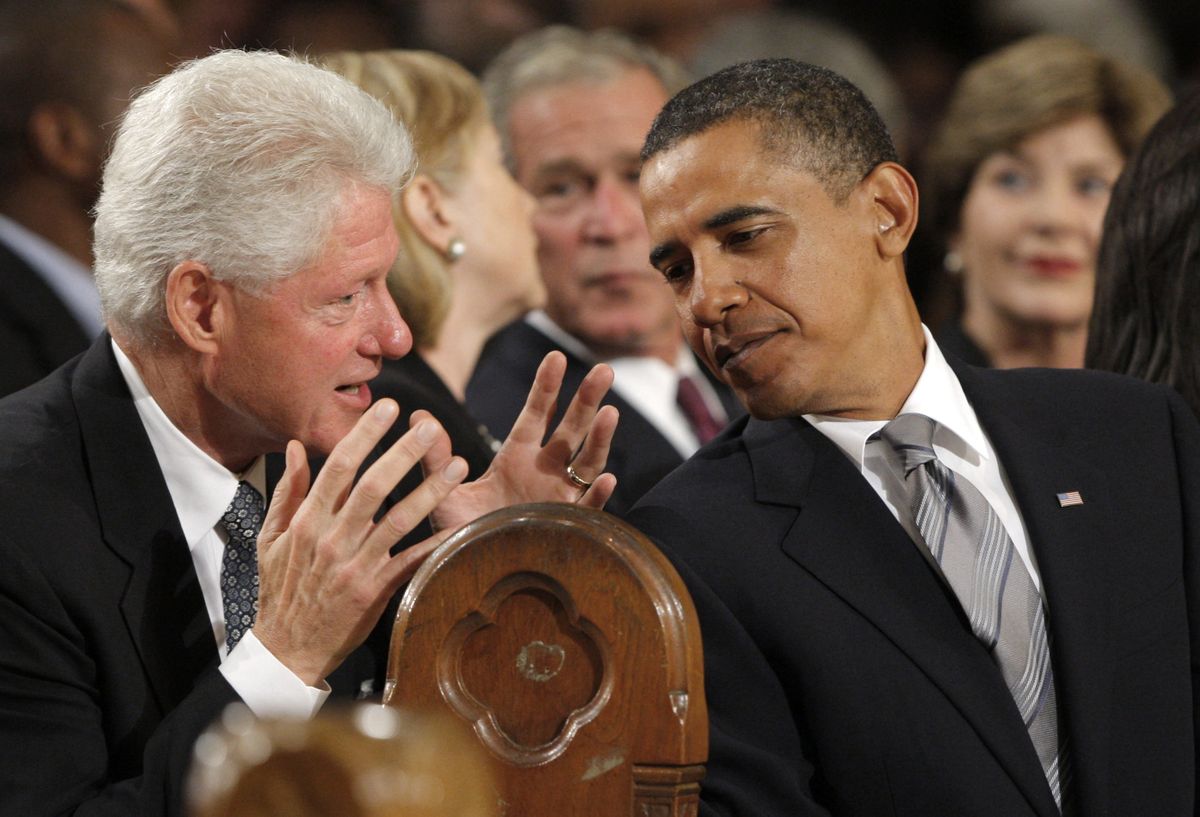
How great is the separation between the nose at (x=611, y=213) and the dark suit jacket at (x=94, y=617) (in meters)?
1.65

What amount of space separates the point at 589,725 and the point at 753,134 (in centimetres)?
82

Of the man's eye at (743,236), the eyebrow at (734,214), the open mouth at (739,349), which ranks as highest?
the eyebrow at (734,214)

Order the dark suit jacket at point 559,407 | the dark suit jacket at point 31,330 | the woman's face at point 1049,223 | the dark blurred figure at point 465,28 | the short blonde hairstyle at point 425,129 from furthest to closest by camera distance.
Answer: the dark blurred figure at point 465,28 → the woman's face at point 1049,223 → the dark suit jacket at point 31,330 → the dark suit jacket at point 559,407 → the short blonde hairstyle at point 425,129

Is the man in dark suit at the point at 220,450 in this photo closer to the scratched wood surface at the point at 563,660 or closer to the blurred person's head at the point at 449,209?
the scratched wood surface at the point at 563,660

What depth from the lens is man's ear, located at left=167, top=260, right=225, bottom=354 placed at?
2139 mm

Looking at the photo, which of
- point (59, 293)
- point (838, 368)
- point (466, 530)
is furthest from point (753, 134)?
point (59, 293)

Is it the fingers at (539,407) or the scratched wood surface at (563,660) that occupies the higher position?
the fingers at (539,407)

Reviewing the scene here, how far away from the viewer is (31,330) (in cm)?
369

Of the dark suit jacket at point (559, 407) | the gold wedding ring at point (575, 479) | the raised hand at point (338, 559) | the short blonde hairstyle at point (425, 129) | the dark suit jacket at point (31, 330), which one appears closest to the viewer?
the raised hand at point (338, 559)

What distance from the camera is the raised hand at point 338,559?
75.2 inches

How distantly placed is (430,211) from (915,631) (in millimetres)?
1700

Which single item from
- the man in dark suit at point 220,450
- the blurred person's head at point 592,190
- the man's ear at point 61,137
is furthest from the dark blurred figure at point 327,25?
the man in dark suit at point 220,450

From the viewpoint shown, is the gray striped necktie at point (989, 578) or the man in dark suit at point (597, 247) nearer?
the gray striped necktie at point (989, 578)

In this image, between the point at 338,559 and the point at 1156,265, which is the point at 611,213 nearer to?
the point at 1156,265
